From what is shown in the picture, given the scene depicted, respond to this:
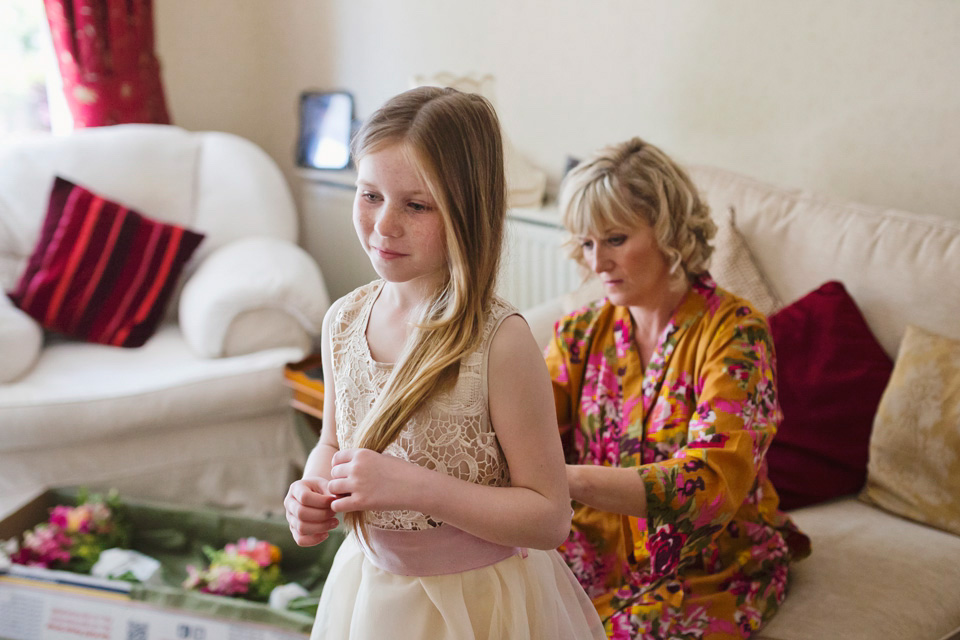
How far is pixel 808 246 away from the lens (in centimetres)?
180

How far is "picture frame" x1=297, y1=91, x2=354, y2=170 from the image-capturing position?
3.31 meters

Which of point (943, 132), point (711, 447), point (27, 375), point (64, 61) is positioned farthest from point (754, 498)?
point (64, 61)

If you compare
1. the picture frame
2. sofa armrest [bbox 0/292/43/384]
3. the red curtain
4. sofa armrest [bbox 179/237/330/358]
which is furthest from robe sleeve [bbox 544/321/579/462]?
the red curtain

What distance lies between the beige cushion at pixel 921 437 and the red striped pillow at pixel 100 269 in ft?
6.71

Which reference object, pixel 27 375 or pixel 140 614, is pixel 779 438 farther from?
pixel 27 375

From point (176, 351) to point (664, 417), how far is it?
1.73 metres

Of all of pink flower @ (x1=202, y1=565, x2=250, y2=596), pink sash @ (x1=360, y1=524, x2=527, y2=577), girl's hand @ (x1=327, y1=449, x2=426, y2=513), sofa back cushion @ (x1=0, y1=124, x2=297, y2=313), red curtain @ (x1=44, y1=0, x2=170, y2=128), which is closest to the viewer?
girl's hand @ (x1=327, y1=449, x2=426, y2=513)

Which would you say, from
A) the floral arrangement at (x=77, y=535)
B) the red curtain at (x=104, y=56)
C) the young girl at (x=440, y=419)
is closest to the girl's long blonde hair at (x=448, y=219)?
the young girl at (x=440, y=419)

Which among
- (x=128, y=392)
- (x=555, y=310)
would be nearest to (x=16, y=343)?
(x=128, y=392)

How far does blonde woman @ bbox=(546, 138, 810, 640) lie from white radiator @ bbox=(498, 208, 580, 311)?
3.69 ft

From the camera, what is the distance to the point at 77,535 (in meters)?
1.88

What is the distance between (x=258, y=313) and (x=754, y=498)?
63.9 inches

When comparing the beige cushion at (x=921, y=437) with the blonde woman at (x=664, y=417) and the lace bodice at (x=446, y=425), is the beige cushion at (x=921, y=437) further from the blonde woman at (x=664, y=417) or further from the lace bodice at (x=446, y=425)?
the lace bodice at (x=446, y=425)

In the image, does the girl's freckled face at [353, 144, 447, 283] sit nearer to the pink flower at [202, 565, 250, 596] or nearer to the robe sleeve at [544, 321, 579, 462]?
the robe sleeve at [544, 321, 579, 462]
